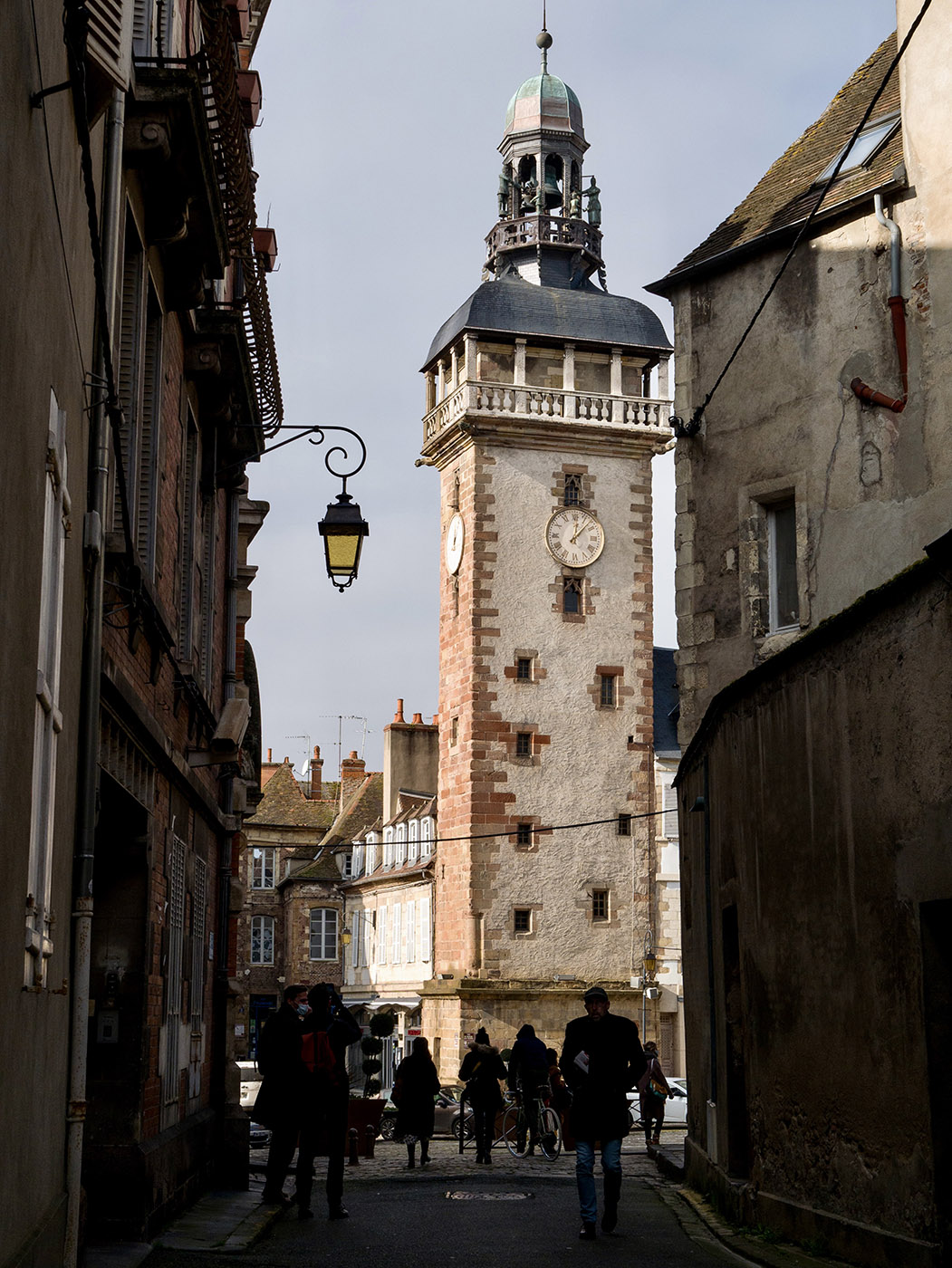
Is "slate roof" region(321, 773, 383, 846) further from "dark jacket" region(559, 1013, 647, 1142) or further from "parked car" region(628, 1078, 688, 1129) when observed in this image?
"dark jacket" region(559, 1013, 647, 1142)

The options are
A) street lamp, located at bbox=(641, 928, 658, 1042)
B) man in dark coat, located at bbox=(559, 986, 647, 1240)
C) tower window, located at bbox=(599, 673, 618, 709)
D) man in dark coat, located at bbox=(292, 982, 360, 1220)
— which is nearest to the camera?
man in dark coat, located at bbox=(559, 986, 647, 1240)

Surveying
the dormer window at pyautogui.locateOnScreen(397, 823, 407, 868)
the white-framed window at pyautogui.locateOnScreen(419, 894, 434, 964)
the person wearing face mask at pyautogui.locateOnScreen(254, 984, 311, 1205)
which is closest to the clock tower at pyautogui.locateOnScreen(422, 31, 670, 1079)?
the white-framed window at pyautogui.locateOnScreen(419, 894, 434, 964)

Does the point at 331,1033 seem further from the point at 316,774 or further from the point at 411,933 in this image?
the point at 316,774

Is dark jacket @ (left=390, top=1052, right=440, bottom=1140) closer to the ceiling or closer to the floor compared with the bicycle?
closer to the ceiling

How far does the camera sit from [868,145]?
1605 cm

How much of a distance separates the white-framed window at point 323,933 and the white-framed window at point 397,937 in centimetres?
1017

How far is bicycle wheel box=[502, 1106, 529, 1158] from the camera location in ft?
70.7

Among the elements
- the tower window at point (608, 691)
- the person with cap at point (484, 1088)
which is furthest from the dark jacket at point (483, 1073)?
the tower window at point (608, 691)

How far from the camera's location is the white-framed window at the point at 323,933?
2665 inches

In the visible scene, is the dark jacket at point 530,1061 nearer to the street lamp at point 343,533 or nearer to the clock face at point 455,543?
the street lamp at point 343,533

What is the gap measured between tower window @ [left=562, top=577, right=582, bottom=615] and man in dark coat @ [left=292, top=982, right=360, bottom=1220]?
106ft

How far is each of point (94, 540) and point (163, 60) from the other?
3.18 metres

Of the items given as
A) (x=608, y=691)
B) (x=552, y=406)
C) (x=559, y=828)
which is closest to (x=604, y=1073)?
(x=559, y=828)

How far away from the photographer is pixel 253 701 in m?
19.7
